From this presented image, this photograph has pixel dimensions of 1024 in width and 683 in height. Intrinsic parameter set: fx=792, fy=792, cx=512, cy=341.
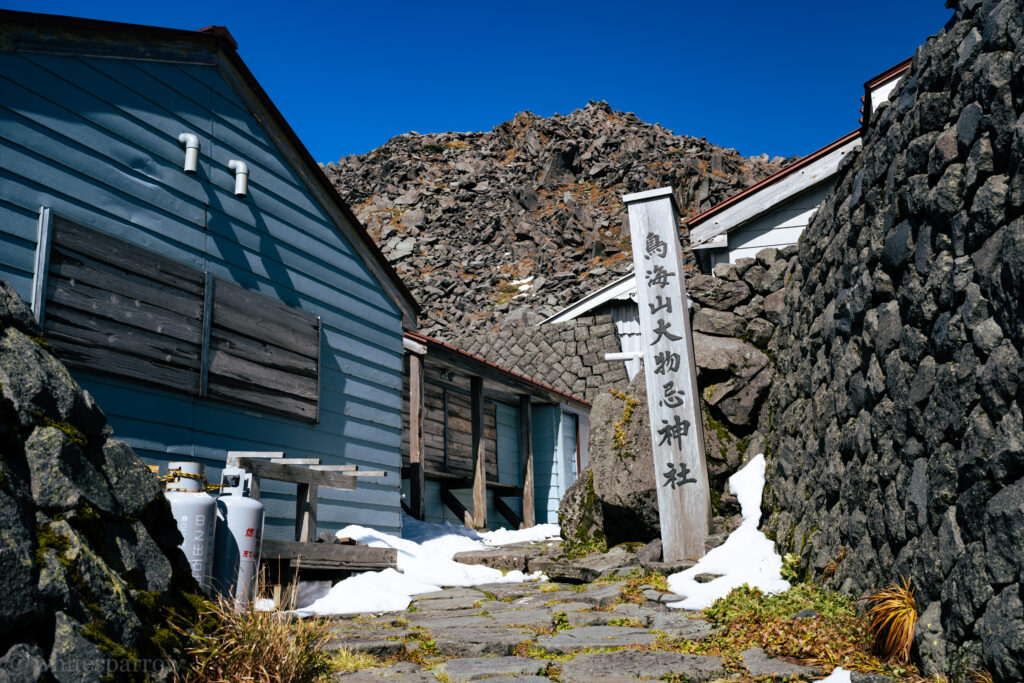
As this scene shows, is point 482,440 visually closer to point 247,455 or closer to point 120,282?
point 247,455

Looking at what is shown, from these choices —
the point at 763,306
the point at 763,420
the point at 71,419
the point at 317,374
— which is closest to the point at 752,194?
the point at 763,306

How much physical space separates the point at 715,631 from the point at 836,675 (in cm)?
140

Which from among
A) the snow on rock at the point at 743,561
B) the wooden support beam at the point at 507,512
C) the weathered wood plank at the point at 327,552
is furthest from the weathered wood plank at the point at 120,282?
the wooden support beam at the point at 507,512

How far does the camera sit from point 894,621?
13.3 feet

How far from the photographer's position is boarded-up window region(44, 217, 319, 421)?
20.8ft

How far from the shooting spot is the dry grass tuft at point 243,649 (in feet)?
9.82

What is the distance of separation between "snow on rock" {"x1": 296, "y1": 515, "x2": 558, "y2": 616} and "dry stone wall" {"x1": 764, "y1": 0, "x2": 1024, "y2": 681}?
3941 mm

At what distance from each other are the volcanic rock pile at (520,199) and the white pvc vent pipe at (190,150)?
26963 millimetres

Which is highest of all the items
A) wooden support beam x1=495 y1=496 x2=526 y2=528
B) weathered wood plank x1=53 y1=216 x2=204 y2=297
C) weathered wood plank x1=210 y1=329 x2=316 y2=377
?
weathered wood plank x1=53 y1=216 x2=204 y2=297

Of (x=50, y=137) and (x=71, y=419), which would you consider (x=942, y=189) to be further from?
(x=50, y=137)

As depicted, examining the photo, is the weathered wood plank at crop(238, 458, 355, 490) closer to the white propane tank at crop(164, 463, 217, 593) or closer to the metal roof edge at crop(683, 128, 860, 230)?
the white propane tank at crop(164, 463, 217, 593)

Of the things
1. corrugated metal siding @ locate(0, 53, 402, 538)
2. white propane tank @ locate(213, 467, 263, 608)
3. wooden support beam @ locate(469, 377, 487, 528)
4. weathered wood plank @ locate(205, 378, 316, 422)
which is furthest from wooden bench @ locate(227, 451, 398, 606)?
wooden support beam @ locate(469, 377, 487, 528)

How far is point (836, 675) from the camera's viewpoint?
154 inches

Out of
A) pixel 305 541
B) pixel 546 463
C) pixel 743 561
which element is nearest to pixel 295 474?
pixel 305 541
